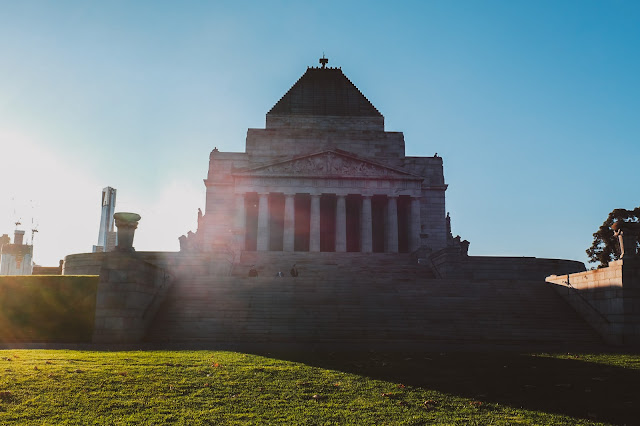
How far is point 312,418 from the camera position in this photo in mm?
8359

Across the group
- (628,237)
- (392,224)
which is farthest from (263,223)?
(628,237)

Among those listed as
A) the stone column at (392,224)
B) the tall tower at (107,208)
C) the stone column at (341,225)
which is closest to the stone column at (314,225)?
the stone column at (341,225)

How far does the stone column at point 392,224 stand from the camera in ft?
170

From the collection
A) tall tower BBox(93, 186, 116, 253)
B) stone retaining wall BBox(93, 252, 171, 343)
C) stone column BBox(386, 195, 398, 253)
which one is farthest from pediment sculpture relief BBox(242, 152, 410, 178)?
tall tower BBox(93, 186, 116, 253)

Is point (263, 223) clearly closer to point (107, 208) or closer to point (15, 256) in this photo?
point (15, 256)

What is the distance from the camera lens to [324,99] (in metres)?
67.2

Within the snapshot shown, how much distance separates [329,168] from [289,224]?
7178 mm

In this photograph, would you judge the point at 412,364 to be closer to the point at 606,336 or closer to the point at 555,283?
the point at 606,336

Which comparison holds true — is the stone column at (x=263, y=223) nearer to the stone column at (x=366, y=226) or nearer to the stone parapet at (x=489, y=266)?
the stone column at (x=366, y=226)

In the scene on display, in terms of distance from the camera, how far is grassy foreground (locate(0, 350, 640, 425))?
8.44m

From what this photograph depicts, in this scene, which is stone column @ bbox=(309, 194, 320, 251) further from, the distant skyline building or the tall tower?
the tall tower

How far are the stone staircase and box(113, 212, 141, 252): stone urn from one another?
3.52 metres

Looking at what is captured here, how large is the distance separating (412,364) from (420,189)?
4165cm

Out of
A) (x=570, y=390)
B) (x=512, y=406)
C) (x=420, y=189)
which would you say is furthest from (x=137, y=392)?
(x=420, y=189)
